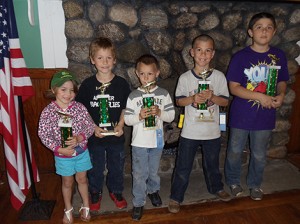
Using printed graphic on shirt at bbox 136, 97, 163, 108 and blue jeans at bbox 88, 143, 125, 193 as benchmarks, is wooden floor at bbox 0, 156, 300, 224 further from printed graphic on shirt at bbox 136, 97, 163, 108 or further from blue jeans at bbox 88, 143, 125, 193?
printed graphic on shirt at bbox 136, 97, 163, 108

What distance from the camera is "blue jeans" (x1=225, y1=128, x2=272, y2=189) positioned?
2428mm

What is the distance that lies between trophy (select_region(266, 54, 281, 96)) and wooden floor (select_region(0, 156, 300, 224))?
99 cm

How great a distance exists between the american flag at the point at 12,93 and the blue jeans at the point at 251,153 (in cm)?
175

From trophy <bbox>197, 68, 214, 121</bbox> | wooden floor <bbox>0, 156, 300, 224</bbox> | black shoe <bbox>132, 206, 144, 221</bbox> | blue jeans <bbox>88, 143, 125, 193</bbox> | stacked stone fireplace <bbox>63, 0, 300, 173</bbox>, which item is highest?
stacked stone fireplace <bbox>63, 0, 300, 173</bbox>

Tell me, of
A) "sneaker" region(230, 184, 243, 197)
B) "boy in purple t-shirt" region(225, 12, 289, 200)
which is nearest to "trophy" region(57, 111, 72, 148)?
"boy in purple t-shirt" region(225, 12, 289, 200)

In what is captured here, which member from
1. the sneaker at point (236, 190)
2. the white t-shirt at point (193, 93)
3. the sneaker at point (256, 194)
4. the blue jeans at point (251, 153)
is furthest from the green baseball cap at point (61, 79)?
the sneaker at point (256, 194)

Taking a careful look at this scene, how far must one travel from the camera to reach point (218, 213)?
2400mm

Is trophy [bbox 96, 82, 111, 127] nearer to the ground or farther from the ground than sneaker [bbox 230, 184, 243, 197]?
farther from the ground

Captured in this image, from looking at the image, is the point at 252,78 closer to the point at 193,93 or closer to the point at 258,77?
the point at 258,77

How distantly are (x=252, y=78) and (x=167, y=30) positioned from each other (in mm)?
Result: 921

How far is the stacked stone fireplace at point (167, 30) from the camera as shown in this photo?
2.54 meters

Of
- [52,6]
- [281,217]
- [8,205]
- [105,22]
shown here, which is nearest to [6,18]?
[52,6]

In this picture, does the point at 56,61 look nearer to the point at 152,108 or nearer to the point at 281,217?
the point at 152,108

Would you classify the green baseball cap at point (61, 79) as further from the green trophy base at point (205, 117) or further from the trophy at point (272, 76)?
the trophy at point (272, 76)
